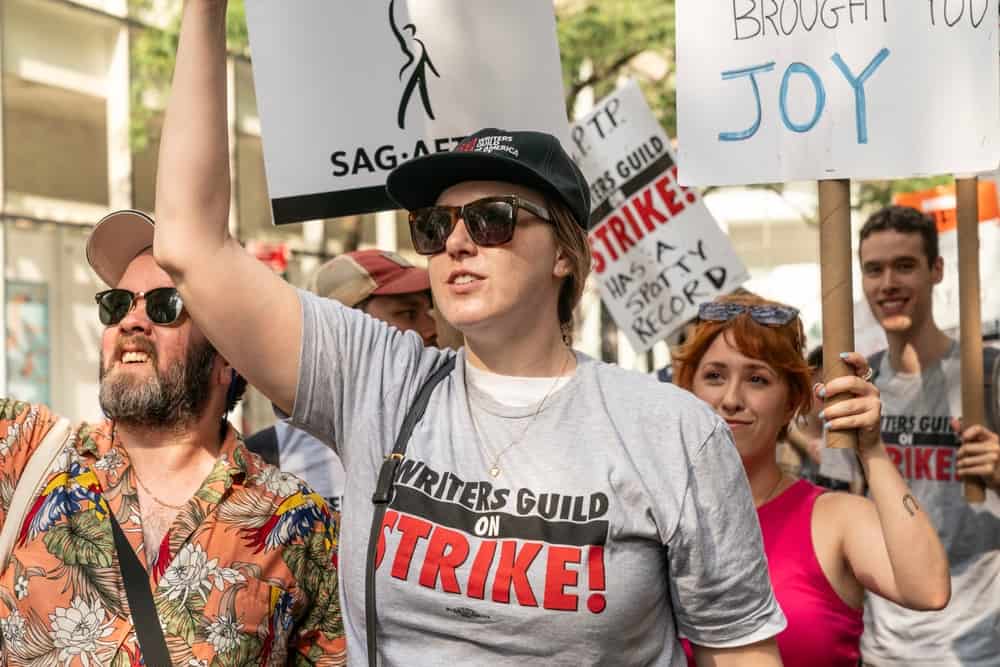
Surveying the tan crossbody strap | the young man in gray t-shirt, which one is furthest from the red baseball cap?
the tan crossbody strap

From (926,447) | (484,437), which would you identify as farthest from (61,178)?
(484,437)

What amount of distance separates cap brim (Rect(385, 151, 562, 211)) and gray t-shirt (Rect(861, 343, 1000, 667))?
9.45 feet

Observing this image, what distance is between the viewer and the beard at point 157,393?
321cm

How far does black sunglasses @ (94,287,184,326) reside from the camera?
3.28 meters

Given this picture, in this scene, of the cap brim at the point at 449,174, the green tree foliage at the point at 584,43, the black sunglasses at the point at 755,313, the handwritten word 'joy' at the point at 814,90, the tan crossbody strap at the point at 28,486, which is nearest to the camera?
the cap brim at the point at 449,174

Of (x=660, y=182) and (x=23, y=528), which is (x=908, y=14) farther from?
(x=660, y=182)

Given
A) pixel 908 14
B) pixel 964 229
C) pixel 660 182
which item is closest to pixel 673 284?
pixel 660 182

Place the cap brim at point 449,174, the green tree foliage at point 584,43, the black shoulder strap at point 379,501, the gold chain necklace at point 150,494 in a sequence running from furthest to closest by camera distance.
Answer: the green tree foliage at point 584,43, the gold chain necklace at point 150,494, the cap brim at point 449,174, the black shoulder strap at point 379,501

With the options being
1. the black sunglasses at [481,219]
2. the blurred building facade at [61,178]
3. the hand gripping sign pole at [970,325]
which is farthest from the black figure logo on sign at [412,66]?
the blurred building facade at [61,178]

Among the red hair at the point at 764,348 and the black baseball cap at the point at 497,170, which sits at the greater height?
the black baseball cap at the point at 497,170

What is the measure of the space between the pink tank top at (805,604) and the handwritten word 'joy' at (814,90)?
39.6 inches

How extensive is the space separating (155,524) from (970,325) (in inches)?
96.1

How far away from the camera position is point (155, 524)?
3.07 meters

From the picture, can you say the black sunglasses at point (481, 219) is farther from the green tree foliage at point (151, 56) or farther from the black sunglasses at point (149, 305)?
the green tree foliage at point (151, 56)
